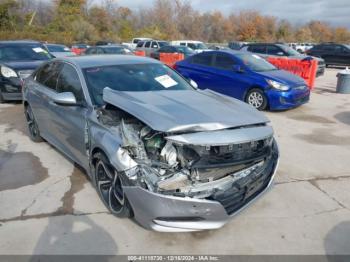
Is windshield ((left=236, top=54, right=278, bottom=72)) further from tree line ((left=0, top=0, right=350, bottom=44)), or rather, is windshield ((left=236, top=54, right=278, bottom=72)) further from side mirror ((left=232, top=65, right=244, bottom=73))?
tree line ((left=0, top=0, right=350, bottom=44))

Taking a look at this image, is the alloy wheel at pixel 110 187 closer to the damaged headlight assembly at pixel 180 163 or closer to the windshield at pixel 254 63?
the damaged headlight assembly at pixel 180 163

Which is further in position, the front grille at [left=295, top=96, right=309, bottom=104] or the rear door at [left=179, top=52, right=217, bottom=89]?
the rear door at [left=179, top=52, right=217, bottom=89]

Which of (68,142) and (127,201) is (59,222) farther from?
(68,142)

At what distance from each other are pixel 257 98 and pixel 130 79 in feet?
16.3

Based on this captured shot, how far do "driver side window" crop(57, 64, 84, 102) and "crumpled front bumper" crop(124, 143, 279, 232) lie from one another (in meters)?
1.58

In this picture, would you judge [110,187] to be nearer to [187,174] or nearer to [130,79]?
[187,174]

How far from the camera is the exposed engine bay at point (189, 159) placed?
2.85 meters

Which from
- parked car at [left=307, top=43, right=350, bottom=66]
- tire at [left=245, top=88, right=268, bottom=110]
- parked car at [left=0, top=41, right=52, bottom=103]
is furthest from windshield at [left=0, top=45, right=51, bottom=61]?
parked car at [left=307, top=43, right=350, bottom=66]

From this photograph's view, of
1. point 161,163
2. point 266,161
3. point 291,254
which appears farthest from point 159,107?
point 291,254

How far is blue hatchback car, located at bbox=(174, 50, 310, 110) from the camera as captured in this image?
8172 millimetres

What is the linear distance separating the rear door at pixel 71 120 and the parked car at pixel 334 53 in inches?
781

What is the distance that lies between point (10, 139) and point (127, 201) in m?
3.96

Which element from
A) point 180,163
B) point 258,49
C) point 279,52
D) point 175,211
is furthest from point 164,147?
point 258,49

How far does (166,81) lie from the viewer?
4.50 m
